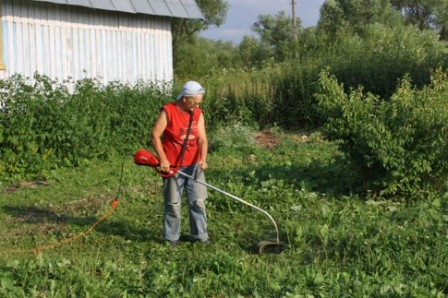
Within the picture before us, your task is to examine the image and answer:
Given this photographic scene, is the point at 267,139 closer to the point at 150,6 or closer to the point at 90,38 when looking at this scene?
the point at 150,6

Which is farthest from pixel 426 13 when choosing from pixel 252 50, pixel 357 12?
pixel 252 50

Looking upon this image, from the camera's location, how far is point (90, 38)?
1383 centimetres

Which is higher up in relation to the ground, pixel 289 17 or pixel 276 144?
pixel 289 17

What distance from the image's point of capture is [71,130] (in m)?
11.4

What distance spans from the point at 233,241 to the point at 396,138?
2.50 meters

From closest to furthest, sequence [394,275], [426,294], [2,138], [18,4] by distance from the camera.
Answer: [426,294] < [394,275] < [2,138] < [18,4]

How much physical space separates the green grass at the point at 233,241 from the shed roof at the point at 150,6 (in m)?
4.03

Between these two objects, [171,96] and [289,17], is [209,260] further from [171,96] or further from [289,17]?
[289,17]

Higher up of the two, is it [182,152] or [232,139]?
[182,152]

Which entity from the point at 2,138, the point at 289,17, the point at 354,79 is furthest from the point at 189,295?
the point at 289,17

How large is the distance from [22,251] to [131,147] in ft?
20.5

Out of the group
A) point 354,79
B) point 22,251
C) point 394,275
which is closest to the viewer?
point 394,275


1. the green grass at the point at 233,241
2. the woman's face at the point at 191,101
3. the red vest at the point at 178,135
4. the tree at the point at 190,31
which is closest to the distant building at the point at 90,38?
the green grass at the point at 233,241

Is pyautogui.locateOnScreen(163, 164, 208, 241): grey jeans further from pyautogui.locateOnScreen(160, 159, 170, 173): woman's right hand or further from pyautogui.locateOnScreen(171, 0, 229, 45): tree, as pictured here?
pyautogui.locateOnScreen(171, 0, 229, 45): tree
